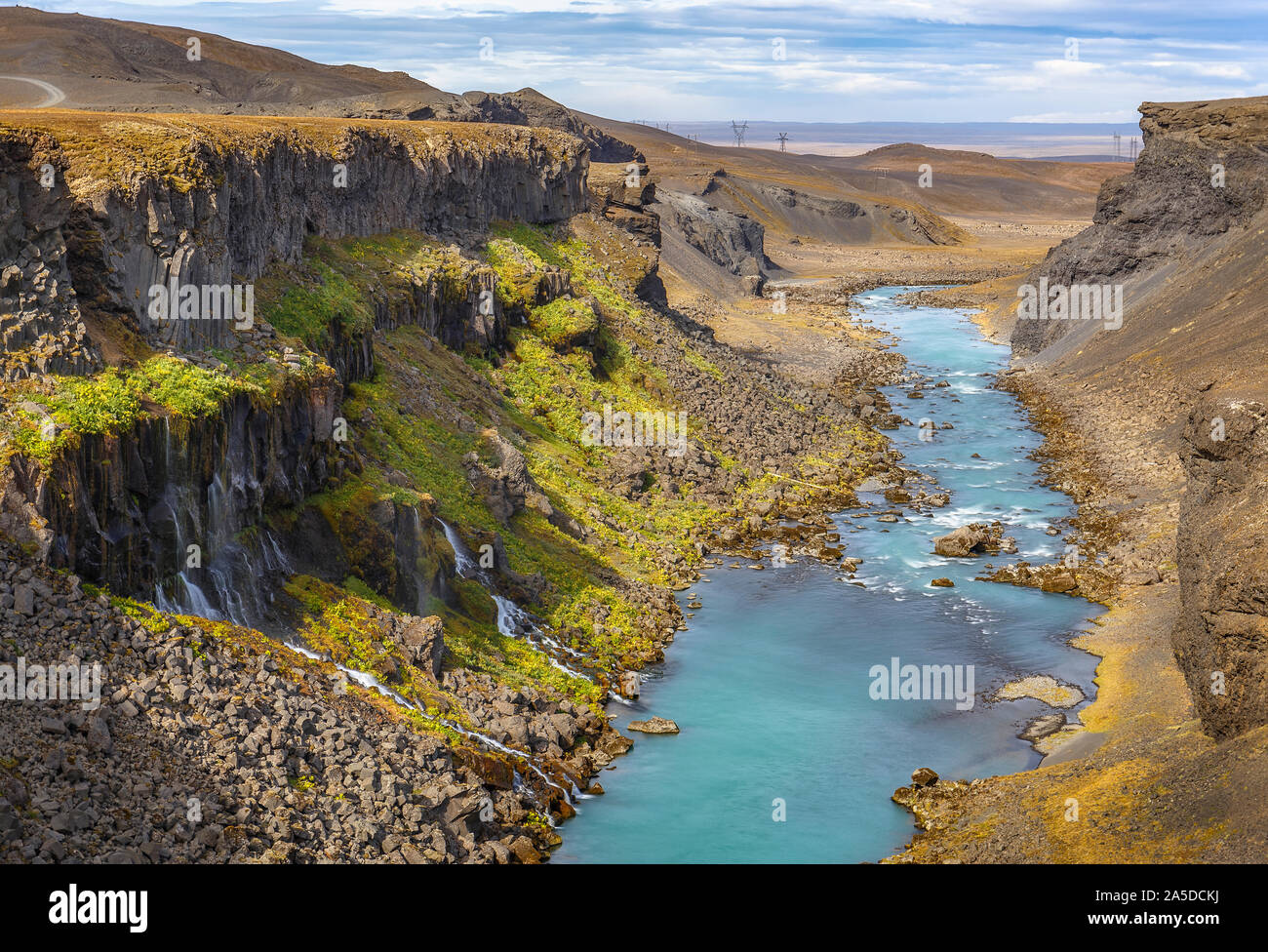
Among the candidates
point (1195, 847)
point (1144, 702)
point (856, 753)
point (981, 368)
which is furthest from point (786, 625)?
point (981, 368)

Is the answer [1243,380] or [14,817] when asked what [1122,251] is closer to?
[1243,380]

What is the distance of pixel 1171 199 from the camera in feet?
257

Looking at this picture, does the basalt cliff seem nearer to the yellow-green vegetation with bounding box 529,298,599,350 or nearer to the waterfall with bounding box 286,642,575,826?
the waterfall with bounding box 286,642,575,826

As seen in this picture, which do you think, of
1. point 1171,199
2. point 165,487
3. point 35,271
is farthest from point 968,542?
point 1171,199

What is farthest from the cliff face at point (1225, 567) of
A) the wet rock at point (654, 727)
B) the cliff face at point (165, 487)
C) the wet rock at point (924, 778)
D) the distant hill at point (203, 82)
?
the distant hill at point (203, 82)

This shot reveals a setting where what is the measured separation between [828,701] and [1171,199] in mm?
56800

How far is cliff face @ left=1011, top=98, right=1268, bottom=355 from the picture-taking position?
7250 cm

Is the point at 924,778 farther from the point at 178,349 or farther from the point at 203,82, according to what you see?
the point at 203,82

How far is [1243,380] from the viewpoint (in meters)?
51.8

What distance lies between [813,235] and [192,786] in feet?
469

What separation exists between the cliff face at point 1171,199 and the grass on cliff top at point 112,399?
63420mm

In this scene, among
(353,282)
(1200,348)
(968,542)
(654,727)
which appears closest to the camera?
(654,727)

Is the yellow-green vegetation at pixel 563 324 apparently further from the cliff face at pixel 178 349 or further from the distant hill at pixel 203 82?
the distant hill at pixel 203 82

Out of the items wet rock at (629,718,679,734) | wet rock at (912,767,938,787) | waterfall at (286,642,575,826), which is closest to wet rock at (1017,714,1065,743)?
wet rock at (912,767,938,787)
